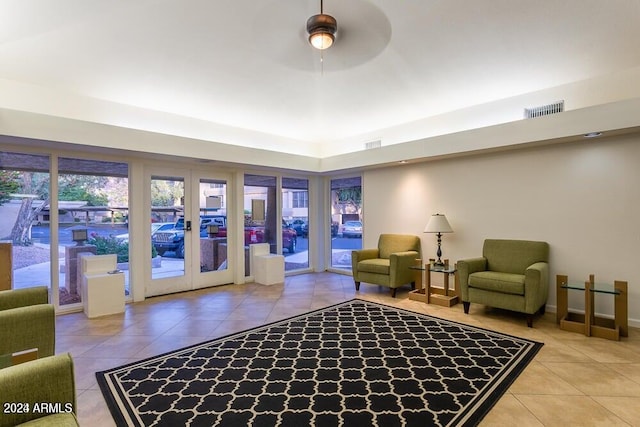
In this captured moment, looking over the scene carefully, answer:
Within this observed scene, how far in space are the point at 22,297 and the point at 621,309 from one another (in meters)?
5.52

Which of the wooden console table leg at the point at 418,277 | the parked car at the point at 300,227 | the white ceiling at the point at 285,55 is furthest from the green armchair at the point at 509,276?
the parked car at the point at 300,227

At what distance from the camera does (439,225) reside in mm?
4824

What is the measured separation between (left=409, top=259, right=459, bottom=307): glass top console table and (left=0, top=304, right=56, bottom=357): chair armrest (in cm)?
414

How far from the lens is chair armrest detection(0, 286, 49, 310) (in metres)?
2.42

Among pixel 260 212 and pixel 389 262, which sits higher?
pixel 260 212

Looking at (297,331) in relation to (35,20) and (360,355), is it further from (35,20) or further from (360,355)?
(35,20)

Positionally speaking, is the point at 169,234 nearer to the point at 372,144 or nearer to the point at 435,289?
the point at 372,144

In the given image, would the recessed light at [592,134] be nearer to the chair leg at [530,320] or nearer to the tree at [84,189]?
the chair leg at [530,320]

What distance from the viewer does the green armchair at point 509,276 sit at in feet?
11.9

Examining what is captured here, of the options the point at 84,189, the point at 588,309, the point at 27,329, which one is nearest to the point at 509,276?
the point at 588,309

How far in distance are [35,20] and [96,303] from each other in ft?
10.3

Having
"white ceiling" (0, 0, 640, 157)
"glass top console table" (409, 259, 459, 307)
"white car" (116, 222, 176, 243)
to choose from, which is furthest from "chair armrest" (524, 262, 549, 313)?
"white car" (116, 222, 176, 243)

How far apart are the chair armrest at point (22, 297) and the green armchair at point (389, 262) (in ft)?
13.0

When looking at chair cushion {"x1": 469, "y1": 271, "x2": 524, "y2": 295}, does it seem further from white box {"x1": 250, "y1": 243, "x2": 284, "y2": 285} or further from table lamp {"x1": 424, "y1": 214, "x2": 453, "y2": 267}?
white box {"x1": 250, "y1": 243, "x2": 284, "y2": 285}
